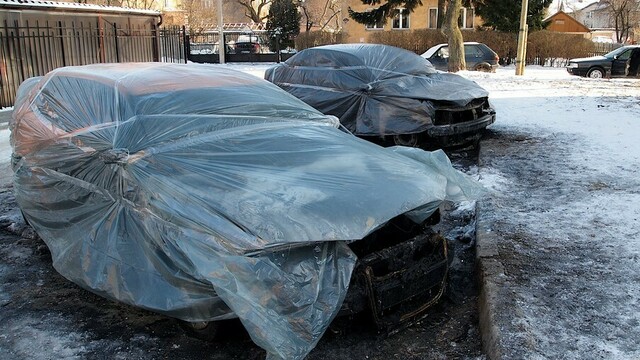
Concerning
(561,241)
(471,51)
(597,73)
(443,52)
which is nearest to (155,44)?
(443,52)

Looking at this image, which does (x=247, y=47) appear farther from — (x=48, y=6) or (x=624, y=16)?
(x=624, y=16)

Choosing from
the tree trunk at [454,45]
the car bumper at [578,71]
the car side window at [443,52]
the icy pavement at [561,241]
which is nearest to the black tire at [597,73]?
the car bumper at [578,71]

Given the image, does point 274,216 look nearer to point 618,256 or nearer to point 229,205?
point 229,205

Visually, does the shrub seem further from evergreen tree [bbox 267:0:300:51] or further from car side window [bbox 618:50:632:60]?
car side window [bbox 618:50:632:60]

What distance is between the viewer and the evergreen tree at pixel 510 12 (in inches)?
1096

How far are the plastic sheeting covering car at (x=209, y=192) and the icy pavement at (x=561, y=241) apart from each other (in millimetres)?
767

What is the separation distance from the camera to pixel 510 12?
92.0 ft

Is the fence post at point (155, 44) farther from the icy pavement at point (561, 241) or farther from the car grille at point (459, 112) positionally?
the car grille at point (459, 112)

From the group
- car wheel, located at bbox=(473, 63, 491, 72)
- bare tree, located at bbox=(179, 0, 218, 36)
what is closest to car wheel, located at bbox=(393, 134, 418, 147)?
car wheel, located at bbox=(473, 63, 491, 72)

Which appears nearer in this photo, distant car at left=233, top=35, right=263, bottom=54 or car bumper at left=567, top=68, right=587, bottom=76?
car bumper at left=567, top=68, right=587, bottom=76

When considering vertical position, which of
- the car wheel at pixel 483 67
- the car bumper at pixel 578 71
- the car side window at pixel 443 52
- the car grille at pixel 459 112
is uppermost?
the car side window at pixel 443 52

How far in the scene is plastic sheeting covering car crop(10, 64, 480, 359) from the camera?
118 inches

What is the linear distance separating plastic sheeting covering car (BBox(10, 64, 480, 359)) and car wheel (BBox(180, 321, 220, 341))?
0.19 meters

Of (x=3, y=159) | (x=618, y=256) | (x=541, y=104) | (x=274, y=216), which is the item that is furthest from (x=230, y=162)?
(x=541, y=104)
